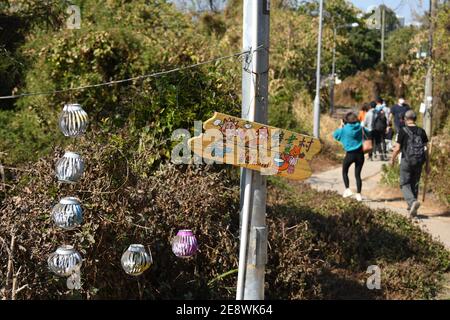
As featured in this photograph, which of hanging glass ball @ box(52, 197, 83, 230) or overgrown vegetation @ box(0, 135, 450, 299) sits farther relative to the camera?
overgrown vegetation @ box(0, 135, 450, 299)

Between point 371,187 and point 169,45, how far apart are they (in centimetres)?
538

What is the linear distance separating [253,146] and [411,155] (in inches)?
215

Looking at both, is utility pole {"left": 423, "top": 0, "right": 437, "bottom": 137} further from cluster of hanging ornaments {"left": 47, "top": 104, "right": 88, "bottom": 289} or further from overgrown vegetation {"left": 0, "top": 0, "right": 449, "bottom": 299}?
cluster of hanging ornaments {"left": 47, "top": 104, "right": 88, "bottom": 289}

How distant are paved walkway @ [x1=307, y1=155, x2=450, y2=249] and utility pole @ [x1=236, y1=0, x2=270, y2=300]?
169 inches

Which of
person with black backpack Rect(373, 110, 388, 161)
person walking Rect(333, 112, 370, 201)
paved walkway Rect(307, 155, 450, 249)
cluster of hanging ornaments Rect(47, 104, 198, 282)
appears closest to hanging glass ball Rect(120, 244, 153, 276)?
cluster of hanging ornaments Rect(47, 104, 198, 282)

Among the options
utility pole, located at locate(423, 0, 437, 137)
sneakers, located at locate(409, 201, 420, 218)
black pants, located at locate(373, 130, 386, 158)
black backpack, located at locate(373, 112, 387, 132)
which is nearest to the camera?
sneakers, located at locate(409, 201, 420, 218)

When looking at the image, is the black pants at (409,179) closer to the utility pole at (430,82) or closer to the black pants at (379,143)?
the utility pole at (430,82)

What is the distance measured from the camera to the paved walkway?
8605 mm

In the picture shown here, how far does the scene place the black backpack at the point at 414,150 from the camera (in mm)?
8758

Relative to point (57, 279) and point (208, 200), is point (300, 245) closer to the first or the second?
point (208, 200)

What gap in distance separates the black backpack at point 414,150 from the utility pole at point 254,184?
5.08 m

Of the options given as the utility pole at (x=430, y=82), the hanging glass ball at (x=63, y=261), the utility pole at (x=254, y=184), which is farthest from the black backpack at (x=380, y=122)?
the hanging glass ball at (x=63, y=261)

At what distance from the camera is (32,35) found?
1016cm
